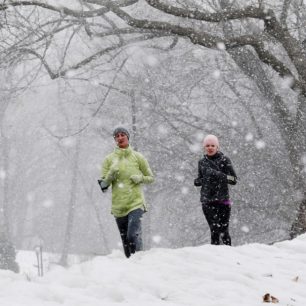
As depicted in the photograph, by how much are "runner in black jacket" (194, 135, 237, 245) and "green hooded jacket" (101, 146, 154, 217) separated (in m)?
0.80

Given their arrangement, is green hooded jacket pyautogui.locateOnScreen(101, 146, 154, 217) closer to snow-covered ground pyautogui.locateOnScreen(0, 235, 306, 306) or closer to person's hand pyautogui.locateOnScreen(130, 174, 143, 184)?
person's hand pyautogui.locateOnScreen(130, 174, 143, 184)

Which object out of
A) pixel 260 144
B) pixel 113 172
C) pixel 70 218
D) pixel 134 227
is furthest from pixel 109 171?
pixel 70 218

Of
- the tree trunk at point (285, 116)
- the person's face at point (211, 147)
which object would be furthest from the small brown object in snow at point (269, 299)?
the tree trunk at point (285, 116)

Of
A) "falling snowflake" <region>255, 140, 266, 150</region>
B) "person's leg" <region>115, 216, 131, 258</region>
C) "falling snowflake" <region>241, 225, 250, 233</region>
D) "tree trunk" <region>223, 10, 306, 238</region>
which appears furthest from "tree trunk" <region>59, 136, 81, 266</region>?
"person's leg" <region>115, 216, 131, 258</region>

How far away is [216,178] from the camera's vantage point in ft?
23.5

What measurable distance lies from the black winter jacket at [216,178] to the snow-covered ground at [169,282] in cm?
110

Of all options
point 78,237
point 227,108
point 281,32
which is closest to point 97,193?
point 78,237

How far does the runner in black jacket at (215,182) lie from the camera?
23.4 ft

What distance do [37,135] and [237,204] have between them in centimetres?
2800

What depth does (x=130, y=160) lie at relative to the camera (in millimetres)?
6844

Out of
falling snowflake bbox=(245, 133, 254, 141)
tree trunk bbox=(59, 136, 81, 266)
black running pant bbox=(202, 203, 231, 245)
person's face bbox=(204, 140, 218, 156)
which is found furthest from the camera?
tree trunk bbox=(59, 136, 81, 266)

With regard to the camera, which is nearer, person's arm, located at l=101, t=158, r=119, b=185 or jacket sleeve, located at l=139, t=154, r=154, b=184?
person's arm, located at l=101, t=158, r=119, b=185

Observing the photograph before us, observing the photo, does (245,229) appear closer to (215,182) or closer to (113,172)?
(215,182)

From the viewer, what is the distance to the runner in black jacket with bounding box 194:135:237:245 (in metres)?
7.14
